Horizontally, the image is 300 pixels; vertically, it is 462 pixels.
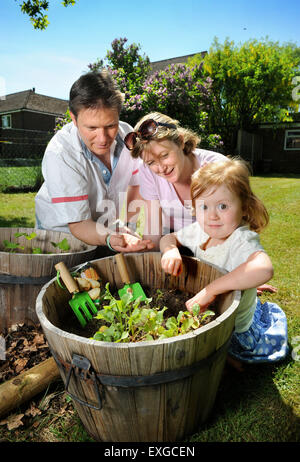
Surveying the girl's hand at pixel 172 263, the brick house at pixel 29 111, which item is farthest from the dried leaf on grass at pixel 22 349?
the brick house at pixel 29 111

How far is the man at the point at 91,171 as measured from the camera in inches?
84.3

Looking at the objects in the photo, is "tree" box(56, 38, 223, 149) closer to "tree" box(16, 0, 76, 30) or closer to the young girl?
"tree" box(16, 0, 76, 30)

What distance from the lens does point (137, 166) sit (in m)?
2.89

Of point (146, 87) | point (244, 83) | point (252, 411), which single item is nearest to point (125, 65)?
point (146, 87)

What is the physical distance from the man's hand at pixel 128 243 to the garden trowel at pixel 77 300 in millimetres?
447

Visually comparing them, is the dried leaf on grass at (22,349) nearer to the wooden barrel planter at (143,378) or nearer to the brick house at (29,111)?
the wooden barrel planter at (143,378)

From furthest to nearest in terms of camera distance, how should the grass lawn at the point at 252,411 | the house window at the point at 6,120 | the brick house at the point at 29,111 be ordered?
the house window at the point at 6,120, the brick house at the point at 29,111, the grass lawn at the point at 252,411

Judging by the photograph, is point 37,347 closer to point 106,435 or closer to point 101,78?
point 106,435

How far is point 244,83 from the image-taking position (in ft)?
51.2

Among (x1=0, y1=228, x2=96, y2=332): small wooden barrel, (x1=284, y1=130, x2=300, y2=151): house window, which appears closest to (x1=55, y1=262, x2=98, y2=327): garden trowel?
(x1=0, y1=228, x2=96, y2=332): small wooden barrel

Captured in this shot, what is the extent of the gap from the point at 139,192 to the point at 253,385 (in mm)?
1683

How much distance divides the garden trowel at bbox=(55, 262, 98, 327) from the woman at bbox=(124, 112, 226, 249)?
3.03 ft
